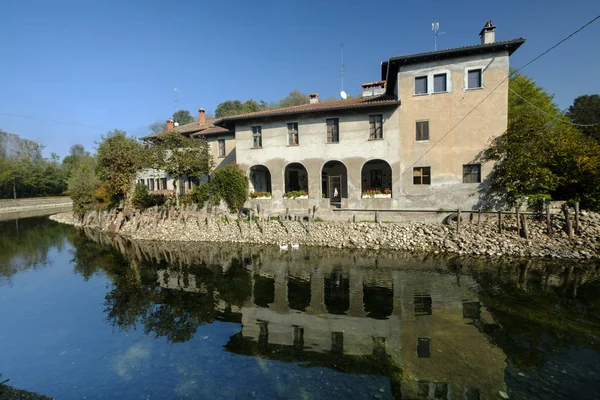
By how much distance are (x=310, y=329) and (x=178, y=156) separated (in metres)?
20.4

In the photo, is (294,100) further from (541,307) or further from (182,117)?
(541,307)

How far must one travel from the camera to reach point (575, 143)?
1644cm

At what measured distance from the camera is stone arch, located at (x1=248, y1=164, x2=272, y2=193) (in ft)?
80.0

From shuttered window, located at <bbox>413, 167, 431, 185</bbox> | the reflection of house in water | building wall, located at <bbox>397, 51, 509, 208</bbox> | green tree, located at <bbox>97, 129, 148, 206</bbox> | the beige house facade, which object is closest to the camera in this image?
the reflection of house in water

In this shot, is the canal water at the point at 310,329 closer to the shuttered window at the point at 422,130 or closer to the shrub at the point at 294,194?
the shrub at the point at 294,194

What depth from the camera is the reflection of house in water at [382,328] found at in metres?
7.00

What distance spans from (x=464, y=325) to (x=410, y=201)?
1181 centimetres

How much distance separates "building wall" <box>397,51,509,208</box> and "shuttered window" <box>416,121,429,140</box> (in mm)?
263

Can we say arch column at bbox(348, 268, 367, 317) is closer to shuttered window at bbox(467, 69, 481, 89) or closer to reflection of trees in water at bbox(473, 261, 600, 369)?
reflection of trees in water at bbox(473, 261, 600, 369)

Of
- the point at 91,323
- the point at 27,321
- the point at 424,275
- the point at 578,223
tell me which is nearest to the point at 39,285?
the point at 27,321

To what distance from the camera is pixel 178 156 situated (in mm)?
24500

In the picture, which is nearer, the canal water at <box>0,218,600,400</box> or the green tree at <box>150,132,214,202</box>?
the canal water at <box>0,218,600,400</box>

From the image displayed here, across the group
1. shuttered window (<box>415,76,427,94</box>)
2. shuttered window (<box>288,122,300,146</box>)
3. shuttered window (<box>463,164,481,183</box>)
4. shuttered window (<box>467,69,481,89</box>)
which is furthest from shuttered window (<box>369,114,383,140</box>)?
shuttered window (<box>463,164,481,183</box>)

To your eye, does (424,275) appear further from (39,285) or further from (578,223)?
(39,285)
